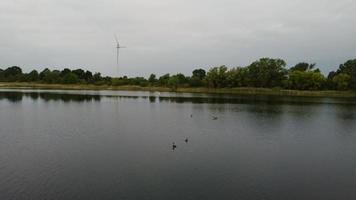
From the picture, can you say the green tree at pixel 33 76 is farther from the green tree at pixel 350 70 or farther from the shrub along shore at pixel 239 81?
the green tree at pixel 350 70

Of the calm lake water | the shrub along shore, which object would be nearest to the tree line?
the shrub along shore

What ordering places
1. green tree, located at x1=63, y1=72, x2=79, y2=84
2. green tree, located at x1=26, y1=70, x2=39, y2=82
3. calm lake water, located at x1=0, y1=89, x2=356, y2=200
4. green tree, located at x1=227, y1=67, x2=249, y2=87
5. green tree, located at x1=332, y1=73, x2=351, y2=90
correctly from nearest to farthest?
calm lake water, located at x1=0, y1=89, x2=356, y2=200 < green tree, located at x1=332, y1=73, x2=351, y2=90 < green tree, located at x1=227, y1=67, x2=249, y2=87 < green tree, located at x1=63, y1=72, x2=79, y2=84 < green tree, located at x1=26, y1=70, x2=39, y2=82

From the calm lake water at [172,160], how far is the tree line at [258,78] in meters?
85.9

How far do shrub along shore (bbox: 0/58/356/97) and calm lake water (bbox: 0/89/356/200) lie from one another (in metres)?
86.1

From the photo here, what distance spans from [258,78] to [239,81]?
9891 millimetres

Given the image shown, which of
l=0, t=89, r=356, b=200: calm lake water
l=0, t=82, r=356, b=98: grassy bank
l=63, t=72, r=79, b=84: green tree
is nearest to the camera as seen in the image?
l=0, t=89, r=356, b=200: calm lake water

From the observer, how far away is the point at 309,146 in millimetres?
35125

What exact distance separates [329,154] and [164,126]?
72.0 ft

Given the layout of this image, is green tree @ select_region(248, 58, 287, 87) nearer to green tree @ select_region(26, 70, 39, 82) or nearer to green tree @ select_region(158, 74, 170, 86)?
green tree @ select_region(158, 74, 170, 86)

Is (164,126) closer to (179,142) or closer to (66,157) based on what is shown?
(179,142)

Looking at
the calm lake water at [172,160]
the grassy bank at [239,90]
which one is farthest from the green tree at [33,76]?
the calm lake water at [172,160]

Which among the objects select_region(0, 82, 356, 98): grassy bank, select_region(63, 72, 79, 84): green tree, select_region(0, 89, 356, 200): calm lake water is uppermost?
select_region(63, 72, 79, 84): green tree

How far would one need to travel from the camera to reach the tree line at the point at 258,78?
130000 mm

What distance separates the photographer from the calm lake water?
66.5 ft
